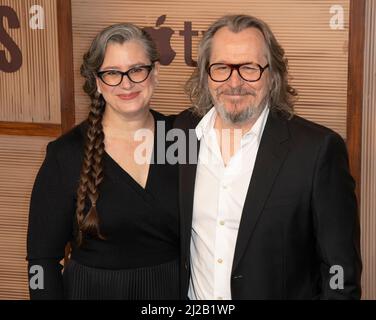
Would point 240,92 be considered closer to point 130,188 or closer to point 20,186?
point 130,188

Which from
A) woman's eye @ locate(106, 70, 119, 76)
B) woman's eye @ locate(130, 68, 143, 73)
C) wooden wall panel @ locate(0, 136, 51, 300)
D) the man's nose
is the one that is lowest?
wooden wall panel @ locate(0, 136, 51, 300)

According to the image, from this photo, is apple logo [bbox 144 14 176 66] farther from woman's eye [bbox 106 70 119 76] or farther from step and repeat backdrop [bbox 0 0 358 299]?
woman's eye [bbox 106 70 119 76]

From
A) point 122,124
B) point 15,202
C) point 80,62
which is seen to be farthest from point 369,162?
point 15,202

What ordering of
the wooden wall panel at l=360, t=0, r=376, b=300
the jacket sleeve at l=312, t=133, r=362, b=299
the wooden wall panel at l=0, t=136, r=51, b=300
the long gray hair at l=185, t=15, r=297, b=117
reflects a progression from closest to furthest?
1. the jacket sleeve at l=312, t=133, r=362, b=299
2. the long gray hair at l=185, t=15, r=297, b=117
3. the wooden wall panel at l=360, t=0, r=376, b=300
4. the wooden wall panel at l=0, t=136, r=51, b=300

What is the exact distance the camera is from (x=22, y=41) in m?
3.32

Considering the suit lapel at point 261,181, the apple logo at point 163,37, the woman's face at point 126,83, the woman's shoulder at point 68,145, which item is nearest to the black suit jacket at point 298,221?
the suit lapel at point 261,181

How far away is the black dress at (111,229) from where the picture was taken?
2412mm

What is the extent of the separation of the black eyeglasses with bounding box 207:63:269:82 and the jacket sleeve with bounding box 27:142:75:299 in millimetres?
605

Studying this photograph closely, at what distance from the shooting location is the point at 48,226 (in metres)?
2.44

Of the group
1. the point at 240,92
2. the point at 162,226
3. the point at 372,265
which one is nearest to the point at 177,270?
the point at 162,226

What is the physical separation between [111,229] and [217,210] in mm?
365

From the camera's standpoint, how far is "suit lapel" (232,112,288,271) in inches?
88.7

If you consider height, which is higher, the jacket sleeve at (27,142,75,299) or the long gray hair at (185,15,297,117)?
the long gray hair at (185,15,297,117)

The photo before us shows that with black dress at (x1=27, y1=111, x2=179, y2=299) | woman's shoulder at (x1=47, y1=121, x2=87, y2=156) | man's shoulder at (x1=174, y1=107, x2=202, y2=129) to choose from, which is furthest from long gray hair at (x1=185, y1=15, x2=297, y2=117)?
woman's shoulder at (x1=47, y1=121, x2=87, y2=156)
